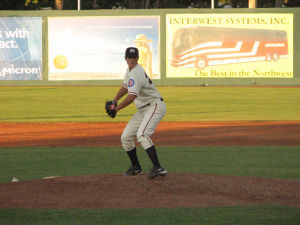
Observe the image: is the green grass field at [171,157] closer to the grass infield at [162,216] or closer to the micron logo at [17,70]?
the grass infield at [162,216]

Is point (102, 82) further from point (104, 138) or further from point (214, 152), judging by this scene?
point (214, 152)

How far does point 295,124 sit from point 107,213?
12.1m

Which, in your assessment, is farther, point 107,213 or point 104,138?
point 104,138

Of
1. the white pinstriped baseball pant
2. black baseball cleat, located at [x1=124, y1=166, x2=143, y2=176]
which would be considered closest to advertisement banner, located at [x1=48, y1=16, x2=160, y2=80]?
black baseball cleat, located at [x1=124, y1=166, x2=143, y2=176]

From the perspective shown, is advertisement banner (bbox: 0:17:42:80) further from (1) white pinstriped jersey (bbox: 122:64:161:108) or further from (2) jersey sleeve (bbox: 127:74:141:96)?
(2) jersey sleeve (bbox: 127:74:141:96)

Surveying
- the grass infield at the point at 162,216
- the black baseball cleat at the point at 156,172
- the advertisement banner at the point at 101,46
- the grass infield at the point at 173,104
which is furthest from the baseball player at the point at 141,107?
the advertisement banner at the point at 101,46

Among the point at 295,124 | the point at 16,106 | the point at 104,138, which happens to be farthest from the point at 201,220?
the point at 16,106

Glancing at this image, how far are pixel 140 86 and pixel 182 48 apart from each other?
83.2ft

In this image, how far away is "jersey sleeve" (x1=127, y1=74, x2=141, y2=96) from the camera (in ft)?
28.7

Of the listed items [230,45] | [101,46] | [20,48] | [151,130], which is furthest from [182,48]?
[151,130]

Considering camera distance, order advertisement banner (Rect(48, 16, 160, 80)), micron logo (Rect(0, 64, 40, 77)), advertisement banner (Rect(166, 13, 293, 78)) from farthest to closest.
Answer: micron logo (Rect(0, 64, 40, 77))
advertisement banner (Rect(48, 16, 160, 80))
advertisement banner (Rect(166, 13, 293, 78))

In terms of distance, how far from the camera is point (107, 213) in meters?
7.11

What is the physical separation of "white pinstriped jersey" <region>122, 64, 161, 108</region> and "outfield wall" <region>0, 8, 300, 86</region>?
24.6m

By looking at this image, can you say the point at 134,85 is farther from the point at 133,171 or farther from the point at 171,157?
the point at 171,157
